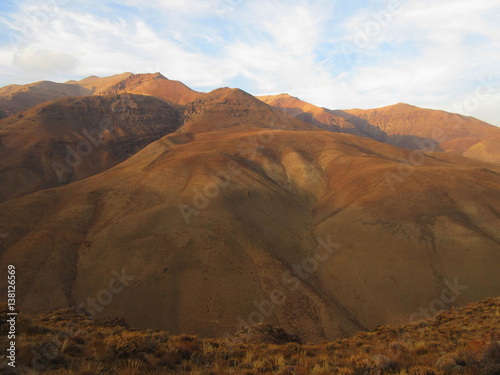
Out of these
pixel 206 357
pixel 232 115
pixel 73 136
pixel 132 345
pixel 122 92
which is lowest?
pixel 206 357

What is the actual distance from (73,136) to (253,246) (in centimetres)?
9073

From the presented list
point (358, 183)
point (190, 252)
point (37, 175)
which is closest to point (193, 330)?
point (190, 252)

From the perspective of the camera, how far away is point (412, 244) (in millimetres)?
35406

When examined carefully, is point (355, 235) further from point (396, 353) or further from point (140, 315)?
point (396, 353)

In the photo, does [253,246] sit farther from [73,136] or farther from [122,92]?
[122,92]

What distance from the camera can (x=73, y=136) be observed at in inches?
3797

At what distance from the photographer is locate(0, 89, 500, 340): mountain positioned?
1123 inches

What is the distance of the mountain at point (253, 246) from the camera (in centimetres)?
2852

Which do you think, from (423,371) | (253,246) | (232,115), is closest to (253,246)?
(253,246)

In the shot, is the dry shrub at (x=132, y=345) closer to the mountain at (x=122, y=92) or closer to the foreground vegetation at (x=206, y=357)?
the foreground vegetation at (x=206, y=357)

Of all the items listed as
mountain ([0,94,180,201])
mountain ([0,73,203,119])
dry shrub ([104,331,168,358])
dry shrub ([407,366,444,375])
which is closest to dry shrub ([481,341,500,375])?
dry shrub ([407,366,444,375])

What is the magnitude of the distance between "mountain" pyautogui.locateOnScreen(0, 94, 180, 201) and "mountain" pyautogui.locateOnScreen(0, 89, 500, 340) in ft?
125

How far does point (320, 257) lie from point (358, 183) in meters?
18.0

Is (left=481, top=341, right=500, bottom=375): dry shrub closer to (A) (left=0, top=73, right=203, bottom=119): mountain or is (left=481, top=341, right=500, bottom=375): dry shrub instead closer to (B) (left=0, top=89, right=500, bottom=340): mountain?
(B) (left=0, top=89, right=500, bottom=340): mountain
